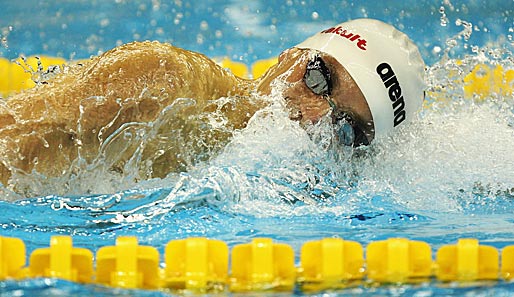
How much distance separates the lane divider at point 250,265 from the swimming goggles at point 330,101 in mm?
1111

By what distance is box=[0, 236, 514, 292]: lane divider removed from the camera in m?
1.42

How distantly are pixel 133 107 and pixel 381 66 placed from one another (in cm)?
91

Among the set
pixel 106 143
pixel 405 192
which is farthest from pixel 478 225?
pixel 106 143

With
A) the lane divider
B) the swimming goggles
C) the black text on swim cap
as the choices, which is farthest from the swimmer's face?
the lane divider

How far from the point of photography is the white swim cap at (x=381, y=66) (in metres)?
2.60

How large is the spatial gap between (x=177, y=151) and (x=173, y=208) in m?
0.25

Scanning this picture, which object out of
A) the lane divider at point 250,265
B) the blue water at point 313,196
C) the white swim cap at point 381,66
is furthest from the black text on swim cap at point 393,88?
the lane divider at point 250,265

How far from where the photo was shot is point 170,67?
7.93 ft

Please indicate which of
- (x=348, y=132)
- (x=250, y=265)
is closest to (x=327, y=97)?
(x=348, y=132)

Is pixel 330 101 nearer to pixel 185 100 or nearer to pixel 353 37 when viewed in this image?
pixel 353 37

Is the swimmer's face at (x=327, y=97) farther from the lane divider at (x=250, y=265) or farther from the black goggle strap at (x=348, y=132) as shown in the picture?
the lane divider at (x=250, y=265)

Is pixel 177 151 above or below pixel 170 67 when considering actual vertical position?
below

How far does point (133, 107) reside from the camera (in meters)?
2.36

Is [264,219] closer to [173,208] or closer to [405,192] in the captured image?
[173,208]
